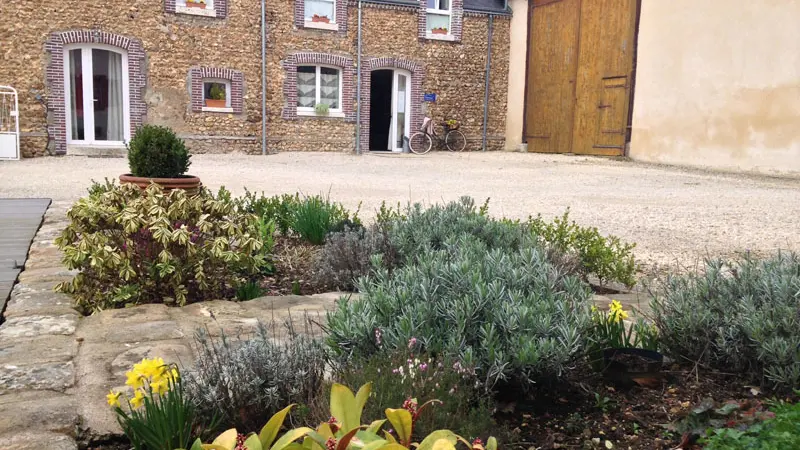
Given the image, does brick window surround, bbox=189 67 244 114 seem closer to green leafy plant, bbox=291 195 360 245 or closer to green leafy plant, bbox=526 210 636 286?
green leafy plant, bbox=291 195 360 245

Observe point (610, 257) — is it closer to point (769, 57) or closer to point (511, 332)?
A: point (511, 332)

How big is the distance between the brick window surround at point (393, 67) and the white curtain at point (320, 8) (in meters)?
1.42

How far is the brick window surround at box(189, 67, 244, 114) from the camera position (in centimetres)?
1477

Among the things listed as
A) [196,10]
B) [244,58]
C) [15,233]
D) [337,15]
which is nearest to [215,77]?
[244,58]

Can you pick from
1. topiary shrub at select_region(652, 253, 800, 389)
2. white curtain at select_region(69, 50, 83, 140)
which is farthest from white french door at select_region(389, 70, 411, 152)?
topiary shrub at select_region(652, 253, 800, 389)

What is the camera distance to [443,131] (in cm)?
1817

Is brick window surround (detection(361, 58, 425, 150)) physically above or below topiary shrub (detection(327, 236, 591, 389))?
above

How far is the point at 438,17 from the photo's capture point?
17422 mm

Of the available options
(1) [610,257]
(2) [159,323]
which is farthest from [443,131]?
(2) [159,323]

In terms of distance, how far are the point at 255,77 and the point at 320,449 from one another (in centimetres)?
1497

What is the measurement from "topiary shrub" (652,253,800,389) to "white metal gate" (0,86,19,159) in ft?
44.1

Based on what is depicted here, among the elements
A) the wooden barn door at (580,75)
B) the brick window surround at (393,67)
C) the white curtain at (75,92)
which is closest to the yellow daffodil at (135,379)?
the white curtain at (75,92)

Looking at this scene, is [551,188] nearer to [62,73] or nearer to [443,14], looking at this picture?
[443,14]

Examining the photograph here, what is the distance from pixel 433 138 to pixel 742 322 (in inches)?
625
